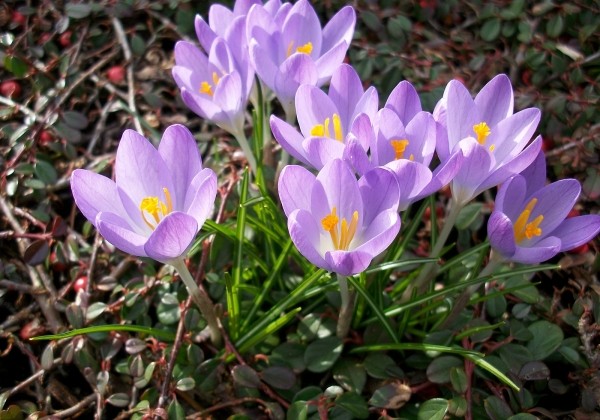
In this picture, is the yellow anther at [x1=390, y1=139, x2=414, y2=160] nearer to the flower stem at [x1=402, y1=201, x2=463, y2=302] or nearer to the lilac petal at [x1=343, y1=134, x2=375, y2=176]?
the lilac petal at [x1=343, y1=134, x2=375, y2=176]

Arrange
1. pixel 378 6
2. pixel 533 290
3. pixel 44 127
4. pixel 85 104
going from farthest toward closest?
pixel 378 6
pixel 85 104
pixel 44 127
pixel 533 290

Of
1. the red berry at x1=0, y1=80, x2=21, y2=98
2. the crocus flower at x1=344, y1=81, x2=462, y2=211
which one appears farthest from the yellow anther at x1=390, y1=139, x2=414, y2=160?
the red berry at x1=0, y1=80, x2=21, y2=98

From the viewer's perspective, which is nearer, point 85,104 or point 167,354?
point 167,354

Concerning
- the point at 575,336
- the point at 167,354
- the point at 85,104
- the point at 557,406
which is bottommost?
the point at 557,406

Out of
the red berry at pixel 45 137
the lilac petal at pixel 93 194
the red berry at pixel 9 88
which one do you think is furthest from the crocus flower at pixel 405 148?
the red berry at pixel 9 88

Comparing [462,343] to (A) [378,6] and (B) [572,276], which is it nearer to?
(B) [572,276]

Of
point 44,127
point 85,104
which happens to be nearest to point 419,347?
point 44,127
